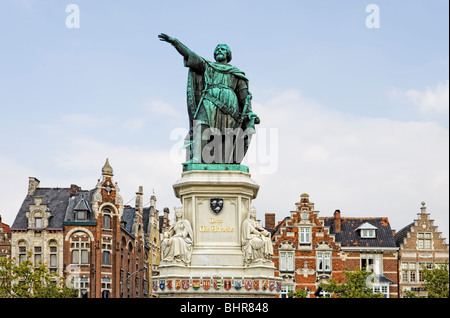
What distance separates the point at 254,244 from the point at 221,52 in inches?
258

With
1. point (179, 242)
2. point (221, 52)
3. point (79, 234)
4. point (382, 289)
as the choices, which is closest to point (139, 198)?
point (79, 234)

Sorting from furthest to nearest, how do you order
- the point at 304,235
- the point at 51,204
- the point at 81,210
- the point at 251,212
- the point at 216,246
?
the point at 51,204 < the point at 81,210 < the point at 304,235 < the point at 251,212 < the point at 216,246

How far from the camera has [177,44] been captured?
87.6ft

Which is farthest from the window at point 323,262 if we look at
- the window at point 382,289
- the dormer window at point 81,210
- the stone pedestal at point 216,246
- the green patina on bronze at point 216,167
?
the green patina on bronze at point 216,167

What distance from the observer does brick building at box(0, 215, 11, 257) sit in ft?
212

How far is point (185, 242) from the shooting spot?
25.1m

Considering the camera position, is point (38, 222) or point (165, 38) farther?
point (38, 222)

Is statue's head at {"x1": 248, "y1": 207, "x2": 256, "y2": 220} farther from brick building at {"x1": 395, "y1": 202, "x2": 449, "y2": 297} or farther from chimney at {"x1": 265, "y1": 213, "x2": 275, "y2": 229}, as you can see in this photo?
chimney at {"x1": 265, "y1": 213, "x2": 275, "y2": 229}

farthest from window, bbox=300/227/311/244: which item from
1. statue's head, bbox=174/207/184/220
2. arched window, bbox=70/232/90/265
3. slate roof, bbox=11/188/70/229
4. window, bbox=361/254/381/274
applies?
statue's head, bbox=174/207/184/220

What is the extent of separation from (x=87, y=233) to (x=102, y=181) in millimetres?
4358

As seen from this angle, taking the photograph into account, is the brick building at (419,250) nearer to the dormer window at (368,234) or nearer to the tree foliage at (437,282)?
the dormer window at (368,234)

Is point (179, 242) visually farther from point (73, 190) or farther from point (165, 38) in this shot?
point (73, 190)
